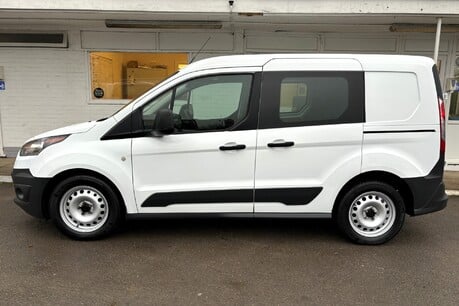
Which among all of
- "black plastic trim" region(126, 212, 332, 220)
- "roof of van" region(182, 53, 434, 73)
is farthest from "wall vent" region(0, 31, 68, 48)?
"black plastic trim" region(126, 212, 332, 220)

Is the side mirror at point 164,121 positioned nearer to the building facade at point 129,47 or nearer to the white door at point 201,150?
the white door at point 201,150

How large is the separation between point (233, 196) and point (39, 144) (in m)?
2.14

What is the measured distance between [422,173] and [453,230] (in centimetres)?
122

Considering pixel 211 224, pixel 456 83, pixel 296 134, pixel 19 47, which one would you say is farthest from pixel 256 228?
pixel 19 47

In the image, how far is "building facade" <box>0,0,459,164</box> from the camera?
7512 millimetres

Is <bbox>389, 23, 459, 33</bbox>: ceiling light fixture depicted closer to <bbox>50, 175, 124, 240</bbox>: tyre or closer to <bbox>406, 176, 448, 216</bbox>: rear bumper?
<bbox>406, 176, 448, 216</bbox>: rear bumper

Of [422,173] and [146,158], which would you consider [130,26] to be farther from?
[422,173]

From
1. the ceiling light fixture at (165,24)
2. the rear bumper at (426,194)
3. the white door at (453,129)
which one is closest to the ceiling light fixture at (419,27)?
the white door at (453,129)

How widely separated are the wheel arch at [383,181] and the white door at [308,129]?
0.34 ft

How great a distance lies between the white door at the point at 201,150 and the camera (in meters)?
4.16

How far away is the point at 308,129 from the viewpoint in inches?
164

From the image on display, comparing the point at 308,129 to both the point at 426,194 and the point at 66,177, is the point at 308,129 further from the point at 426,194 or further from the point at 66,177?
the point at 66,177

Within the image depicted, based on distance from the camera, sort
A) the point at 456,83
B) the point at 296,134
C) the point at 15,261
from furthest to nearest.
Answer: the point at 456,83 < the point at 296,134 < the point at 15,261

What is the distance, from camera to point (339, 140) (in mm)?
4152
